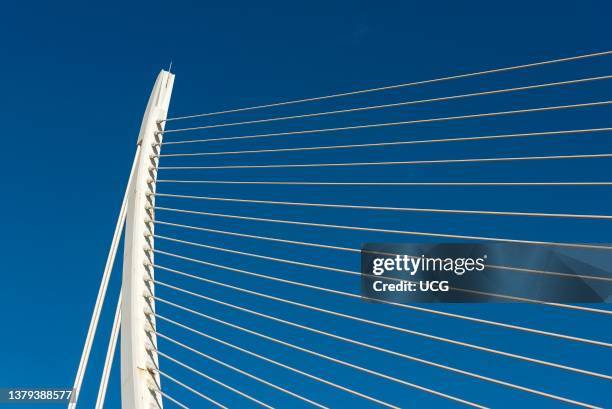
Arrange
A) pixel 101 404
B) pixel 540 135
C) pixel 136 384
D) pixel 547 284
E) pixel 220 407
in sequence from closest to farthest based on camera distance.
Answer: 1. pixel 540 135
2. pixel 220 407
3. pixel 136 384
4. pixel 547 284
5. pixel 101 404

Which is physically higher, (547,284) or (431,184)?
(431,184)

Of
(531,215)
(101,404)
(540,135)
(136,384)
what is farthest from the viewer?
(101,404)

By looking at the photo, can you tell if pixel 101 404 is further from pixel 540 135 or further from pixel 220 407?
pixel 540 135

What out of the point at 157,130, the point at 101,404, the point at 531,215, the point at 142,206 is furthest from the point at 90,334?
the point at 531,215

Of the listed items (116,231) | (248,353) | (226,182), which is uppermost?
(226,182)

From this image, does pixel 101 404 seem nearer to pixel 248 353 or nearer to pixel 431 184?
pixel 248 353

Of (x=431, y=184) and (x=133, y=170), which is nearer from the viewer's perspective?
(x=431, y=184)
